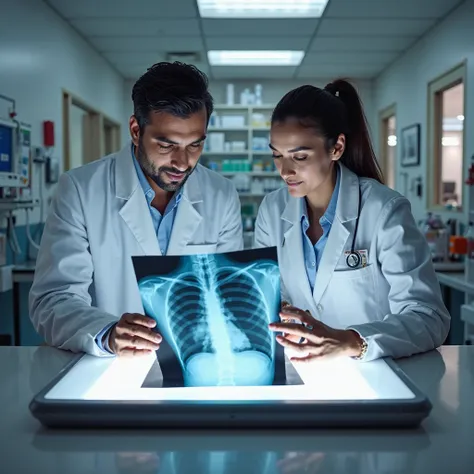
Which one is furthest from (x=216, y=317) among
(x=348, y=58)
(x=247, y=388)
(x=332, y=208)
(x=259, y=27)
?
(x=348, y=58)

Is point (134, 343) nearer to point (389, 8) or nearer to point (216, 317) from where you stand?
point (216, 317)

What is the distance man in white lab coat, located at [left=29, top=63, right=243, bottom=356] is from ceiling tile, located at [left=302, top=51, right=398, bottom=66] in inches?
202

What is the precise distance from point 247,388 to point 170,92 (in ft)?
3.03

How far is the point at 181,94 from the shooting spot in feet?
5.28

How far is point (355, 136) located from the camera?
175cm

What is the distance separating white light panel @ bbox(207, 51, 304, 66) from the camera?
648 cm

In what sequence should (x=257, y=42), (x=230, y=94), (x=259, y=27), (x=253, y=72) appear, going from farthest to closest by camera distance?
1. (x=230, y=94)
2. (x=253, y=72)
3. (x=257, y=42)
4. (x=259, y=27)

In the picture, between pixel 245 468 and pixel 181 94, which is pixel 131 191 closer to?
pixel 181 94

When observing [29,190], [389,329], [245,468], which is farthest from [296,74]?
[245,468]

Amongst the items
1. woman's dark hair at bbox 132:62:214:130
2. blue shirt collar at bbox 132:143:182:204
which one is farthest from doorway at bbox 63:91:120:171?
woman's dark hair at bbox 132:62:214:130

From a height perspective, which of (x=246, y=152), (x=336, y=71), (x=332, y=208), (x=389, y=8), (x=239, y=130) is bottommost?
(x=332, y=208)

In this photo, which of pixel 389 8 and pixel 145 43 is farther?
pixel 145 43

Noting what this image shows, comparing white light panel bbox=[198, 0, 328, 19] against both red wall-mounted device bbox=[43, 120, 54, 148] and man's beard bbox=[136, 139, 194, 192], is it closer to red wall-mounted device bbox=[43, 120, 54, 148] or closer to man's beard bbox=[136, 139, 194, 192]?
red wall-mounted device bbox=[43, 120, 54, 148]

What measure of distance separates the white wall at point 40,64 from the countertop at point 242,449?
11.2 ft
